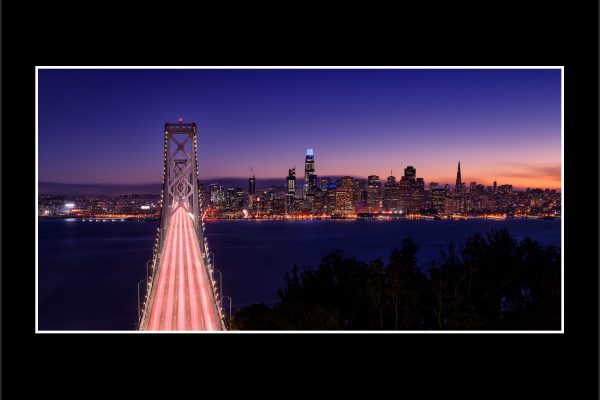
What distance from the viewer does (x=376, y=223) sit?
3381 centimetres

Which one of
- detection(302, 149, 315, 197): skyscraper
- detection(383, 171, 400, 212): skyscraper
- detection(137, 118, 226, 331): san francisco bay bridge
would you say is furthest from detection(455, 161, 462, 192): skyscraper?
detection(137, 118, 226, 331): san francisco bay bridge

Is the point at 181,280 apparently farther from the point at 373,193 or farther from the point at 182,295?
the point at 373,193

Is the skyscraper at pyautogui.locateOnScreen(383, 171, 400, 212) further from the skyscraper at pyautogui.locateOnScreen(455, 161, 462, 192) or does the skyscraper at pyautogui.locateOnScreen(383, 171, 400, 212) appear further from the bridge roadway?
the bridge roadway

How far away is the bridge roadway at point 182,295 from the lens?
27.7 ft

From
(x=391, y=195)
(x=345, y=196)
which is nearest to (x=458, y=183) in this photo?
(x=391, y=195)

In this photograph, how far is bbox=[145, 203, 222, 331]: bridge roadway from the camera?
27.7 feet

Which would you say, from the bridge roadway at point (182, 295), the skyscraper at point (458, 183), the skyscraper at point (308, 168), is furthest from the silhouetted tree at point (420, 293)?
the skyscraper at point (308, 168)

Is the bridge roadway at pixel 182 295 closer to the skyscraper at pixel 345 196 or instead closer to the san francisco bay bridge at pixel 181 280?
the san francisco bay bridge at pixel 181 280

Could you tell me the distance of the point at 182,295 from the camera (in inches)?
396
